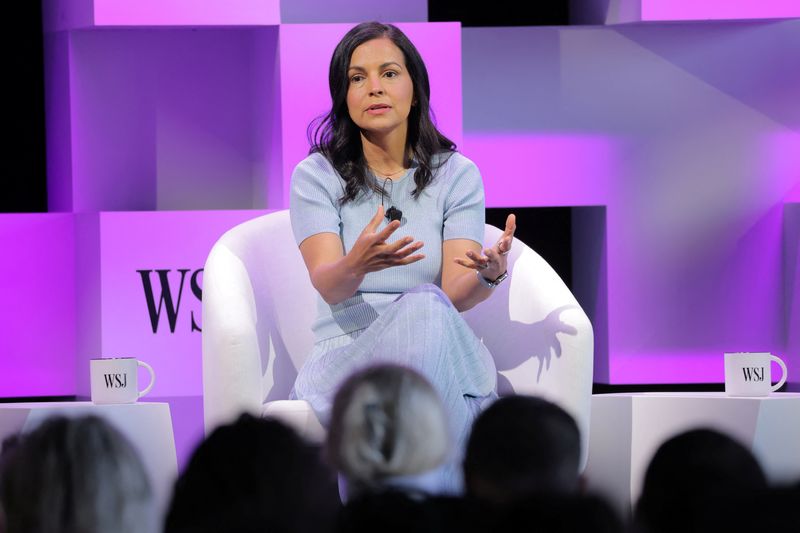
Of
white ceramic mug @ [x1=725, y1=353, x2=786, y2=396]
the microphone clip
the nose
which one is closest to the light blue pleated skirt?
the microphone clip

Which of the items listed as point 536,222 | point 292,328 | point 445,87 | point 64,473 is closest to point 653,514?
point 64,473

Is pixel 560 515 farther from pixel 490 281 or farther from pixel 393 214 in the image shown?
pixel 393 214

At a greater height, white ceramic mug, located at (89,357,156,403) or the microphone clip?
the microphone clip

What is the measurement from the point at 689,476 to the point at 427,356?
1.16 meters

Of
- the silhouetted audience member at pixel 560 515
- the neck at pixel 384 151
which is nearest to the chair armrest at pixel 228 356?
the neck at pixel 384 151

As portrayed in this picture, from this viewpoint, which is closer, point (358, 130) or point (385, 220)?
point (385, 220)

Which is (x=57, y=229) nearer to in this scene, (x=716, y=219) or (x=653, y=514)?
(x=716, y=219)

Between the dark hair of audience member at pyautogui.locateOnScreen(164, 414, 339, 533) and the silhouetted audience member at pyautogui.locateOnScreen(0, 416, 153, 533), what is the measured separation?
60 millimetres

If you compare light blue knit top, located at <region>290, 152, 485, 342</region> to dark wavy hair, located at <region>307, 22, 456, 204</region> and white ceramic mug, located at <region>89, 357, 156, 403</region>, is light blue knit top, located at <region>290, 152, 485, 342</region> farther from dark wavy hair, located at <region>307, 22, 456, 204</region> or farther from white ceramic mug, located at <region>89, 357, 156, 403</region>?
white ceramic mug, located at <region>89, 357, 156, 403</region>

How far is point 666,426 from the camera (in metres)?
3.17

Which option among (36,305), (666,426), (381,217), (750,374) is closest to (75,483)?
(381,217)

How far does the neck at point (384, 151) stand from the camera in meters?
3.12

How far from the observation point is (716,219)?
4.21m

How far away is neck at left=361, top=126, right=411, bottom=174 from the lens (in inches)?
123
